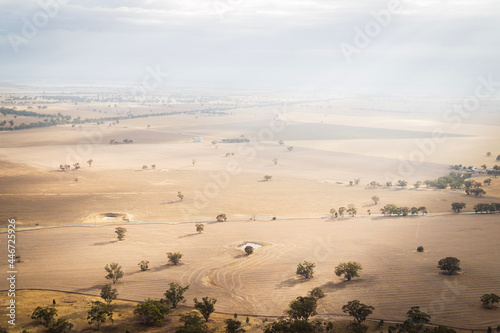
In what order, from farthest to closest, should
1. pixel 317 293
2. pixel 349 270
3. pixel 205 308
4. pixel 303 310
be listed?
1. pixel 349 270
2. pixel 317 293
3. pixel 205 308
4. pixel 303 310

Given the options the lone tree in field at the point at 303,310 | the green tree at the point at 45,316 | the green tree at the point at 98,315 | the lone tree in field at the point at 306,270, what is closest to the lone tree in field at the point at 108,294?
the green tree at the point at 98,315

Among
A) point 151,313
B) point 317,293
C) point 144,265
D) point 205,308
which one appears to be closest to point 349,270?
point 317,293

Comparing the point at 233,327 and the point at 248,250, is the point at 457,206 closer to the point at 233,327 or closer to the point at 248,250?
the point at 248,250

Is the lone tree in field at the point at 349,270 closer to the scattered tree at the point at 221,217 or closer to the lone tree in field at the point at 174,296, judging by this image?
the lone tree in field at the point at 174,296

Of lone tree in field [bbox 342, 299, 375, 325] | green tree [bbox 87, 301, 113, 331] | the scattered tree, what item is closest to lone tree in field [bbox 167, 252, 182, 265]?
green tree [bbox 87, 301, 113, 331]

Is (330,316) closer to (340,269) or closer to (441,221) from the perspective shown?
(340,269)

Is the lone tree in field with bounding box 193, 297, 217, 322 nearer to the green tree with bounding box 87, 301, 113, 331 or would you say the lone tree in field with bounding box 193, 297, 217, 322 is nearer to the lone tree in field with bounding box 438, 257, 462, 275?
the green tree with bounding box 87, 301, 113, 331
